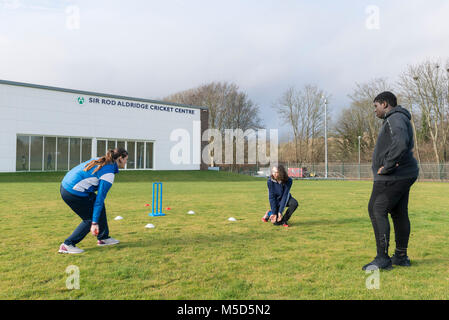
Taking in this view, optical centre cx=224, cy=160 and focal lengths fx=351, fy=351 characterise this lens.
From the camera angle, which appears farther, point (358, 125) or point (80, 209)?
point (358, 125)

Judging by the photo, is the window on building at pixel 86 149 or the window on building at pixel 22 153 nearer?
the window on building at pixel 22 153

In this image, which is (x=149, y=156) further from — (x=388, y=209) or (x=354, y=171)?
(x=388, y=209)

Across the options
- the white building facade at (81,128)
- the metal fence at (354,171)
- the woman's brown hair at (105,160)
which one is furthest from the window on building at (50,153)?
the woman's brown hair at (105,160)

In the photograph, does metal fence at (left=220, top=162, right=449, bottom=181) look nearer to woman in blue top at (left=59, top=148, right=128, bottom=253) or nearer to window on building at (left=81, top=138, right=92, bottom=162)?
window on building at (left=81, top=138, right=92, bottom=162)

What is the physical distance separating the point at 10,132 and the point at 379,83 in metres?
44.2

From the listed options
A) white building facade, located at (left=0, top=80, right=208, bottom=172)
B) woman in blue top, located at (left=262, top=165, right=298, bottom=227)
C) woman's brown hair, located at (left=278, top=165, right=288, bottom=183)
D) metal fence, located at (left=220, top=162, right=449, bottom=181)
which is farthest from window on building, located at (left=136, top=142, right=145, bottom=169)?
woman's brown hair, located at (left=278, top=165, right=288, bottom=183)

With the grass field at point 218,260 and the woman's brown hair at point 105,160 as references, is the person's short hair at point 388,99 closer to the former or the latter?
the grass field at point 218,260

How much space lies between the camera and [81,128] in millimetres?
32125

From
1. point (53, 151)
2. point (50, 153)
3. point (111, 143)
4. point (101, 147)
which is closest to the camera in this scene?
point (50, 153)

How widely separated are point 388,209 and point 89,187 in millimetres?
4014

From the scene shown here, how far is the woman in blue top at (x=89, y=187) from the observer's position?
484 centimetres

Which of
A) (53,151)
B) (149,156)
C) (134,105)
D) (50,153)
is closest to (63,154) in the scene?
(53,151)

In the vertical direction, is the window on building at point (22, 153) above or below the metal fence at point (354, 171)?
above
